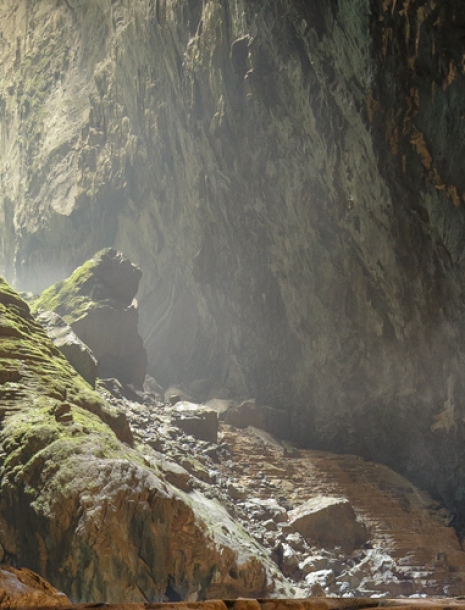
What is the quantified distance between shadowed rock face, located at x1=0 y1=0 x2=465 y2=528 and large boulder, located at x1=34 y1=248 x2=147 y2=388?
4.76 m

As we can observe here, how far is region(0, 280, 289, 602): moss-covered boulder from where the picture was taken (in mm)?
7496

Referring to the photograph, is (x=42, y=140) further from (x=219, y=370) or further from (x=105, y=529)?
(x=105, y=529)

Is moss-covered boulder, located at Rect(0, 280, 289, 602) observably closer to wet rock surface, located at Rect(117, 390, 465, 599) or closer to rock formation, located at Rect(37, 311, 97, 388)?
wet rock surface, located at Rect(117, 390, 465, 599)

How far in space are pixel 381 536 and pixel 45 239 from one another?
33.2m

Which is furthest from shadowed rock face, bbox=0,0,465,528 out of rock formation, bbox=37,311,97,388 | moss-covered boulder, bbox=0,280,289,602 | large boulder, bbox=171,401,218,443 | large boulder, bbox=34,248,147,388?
rock formation, bbox=37,311,97,388

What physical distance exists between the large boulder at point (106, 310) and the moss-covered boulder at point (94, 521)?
15.4 metres

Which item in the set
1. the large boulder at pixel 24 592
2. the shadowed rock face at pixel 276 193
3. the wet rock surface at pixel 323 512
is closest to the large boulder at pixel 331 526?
the wet rock surface at pixel 323 512

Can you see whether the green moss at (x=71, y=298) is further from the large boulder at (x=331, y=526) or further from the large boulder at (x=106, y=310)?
the large boulder at (x=331, y=526)

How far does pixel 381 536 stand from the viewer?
14.9 meters

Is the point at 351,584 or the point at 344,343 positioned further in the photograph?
the point at 344,343

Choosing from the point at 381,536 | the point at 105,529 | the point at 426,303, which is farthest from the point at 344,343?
the point at 105,529

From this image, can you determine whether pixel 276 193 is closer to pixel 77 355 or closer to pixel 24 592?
pixel 77 355

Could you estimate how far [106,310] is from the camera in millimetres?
27047

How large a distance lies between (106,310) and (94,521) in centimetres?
2003
